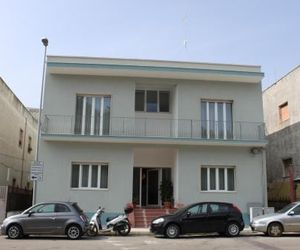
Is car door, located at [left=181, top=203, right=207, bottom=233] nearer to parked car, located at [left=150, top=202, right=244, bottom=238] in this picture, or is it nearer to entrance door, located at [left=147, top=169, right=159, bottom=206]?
parked car, located at [left=150, top=202, right=244, bottom=238]

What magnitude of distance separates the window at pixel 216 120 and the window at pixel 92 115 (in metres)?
5.35

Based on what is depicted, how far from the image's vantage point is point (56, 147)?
2331 cm

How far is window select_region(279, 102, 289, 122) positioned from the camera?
29.4m

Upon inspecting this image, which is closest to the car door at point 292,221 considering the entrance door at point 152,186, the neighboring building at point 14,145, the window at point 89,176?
the entrance door at point 152,186

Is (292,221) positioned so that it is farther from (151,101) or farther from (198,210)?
(151,101)

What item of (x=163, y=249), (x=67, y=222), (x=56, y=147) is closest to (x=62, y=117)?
(x=56, y=147)

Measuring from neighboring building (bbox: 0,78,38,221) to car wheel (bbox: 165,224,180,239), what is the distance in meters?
9.61

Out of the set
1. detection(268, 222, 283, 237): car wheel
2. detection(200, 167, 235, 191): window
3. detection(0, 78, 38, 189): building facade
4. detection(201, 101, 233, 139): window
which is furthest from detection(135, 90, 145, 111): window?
detection(268, 222, 283, 237): car wheel

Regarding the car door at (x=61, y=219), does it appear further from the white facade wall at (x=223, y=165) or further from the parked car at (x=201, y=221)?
the white facade wall at (x=223, y=165)

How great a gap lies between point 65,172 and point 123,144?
11.1 feet

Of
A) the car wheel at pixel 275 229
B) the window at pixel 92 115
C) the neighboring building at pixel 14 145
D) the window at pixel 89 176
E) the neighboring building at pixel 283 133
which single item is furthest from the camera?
A: the neighboring building at pixel 283 133

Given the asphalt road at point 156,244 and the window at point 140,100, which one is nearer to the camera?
Result: the asphalt road at point 156,244

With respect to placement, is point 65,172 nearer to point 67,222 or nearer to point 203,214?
point 67,222

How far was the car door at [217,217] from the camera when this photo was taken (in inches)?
695
